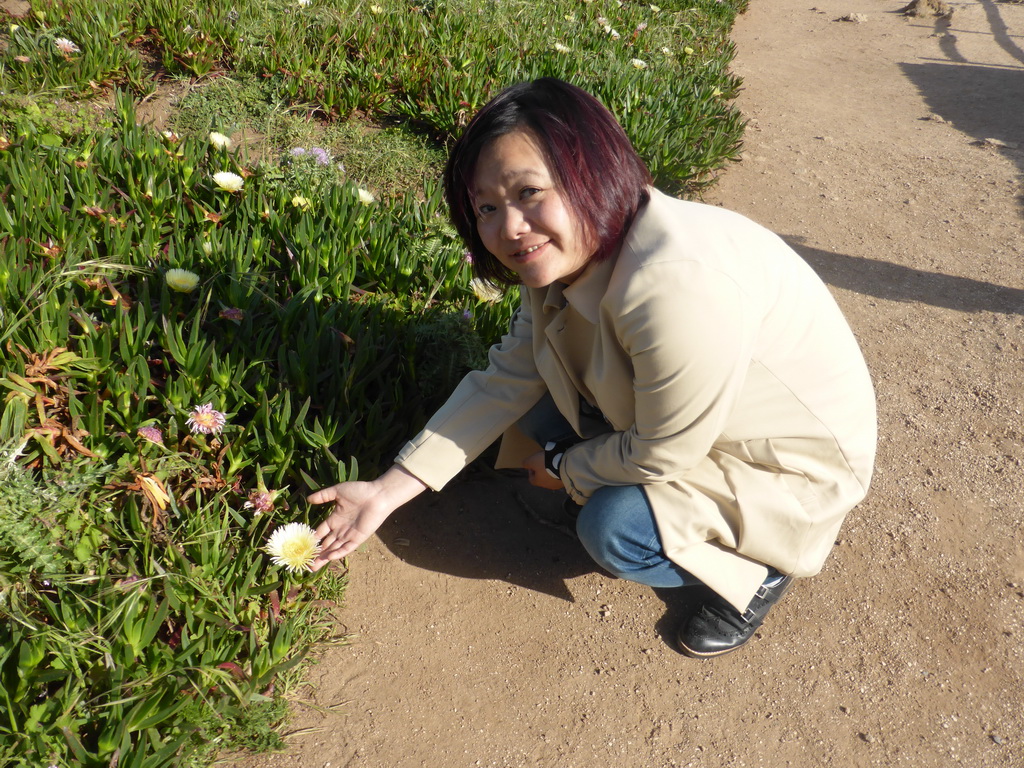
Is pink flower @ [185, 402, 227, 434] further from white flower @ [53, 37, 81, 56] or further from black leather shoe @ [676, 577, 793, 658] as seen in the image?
white flower @ [53, 37, 81, 56]

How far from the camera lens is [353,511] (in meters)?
1.74

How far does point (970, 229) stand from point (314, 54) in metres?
3.33

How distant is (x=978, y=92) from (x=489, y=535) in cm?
621

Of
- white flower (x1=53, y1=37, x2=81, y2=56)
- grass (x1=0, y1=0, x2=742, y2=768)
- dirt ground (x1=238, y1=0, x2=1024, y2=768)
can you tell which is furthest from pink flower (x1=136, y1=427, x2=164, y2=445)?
white flower (x1=53, y1=37, x2=81, y2=56)

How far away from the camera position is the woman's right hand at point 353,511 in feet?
5.68

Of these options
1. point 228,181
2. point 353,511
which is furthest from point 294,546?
point 228,181

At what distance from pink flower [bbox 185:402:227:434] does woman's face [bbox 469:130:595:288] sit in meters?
0.80

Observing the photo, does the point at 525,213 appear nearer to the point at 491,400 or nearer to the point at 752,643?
the point at 491,400

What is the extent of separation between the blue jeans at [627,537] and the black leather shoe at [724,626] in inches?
5.8

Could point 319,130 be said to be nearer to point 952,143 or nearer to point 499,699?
point 499,699

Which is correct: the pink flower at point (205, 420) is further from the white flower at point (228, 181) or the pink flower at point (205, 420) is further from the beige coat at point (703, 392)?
the white flower at point (228, 181)

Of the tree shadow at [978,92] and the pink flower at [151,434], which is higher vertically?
the pink flower at [151,434]

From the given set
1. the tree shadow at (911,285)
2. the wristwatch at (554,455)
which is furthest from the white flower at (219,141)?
the tree shadow at (911,285)

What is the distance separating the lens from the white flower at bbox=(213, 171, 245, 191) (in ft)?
8.40
